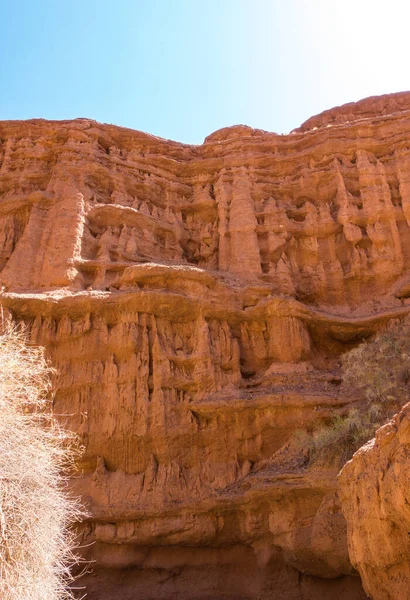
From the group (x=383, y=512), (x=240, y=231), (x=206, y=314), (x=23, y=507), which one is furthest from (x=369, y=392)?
(x=240, y=231)

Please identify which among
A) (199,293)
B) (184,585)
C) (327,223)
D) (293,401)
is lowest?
(184,585)

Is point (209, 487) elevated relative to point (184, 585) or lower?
elevated

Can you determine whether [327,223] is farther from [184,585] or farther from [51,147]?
[184,585]

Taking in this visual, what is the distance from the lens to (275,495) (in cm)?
1295

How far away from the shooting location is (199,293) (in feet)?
56.4

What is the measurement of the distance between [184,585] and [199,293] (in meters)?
8.40

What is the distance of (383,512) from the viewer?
260 inches

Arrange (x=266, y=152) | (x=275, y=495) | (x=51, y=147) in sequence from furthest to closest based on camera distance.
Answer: (x=266, y=152) → (x=51, y=147) → (x=275, y=495)

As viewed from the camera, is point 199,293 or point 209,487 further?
point 199,293

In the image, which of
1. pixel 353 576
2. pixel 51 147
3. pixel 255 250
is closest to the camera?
pixel 353 576

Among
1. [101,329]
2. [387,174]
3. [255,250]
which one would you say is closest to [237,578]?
[101,329]

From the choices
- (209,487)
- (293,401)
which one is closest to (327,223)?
(293,401)

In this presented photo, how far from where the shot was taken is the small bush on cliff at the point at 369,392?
40.4ft

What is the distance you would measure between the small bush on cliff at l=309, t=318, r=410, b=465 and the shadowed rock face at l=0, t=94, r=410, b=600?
1.81 ft
